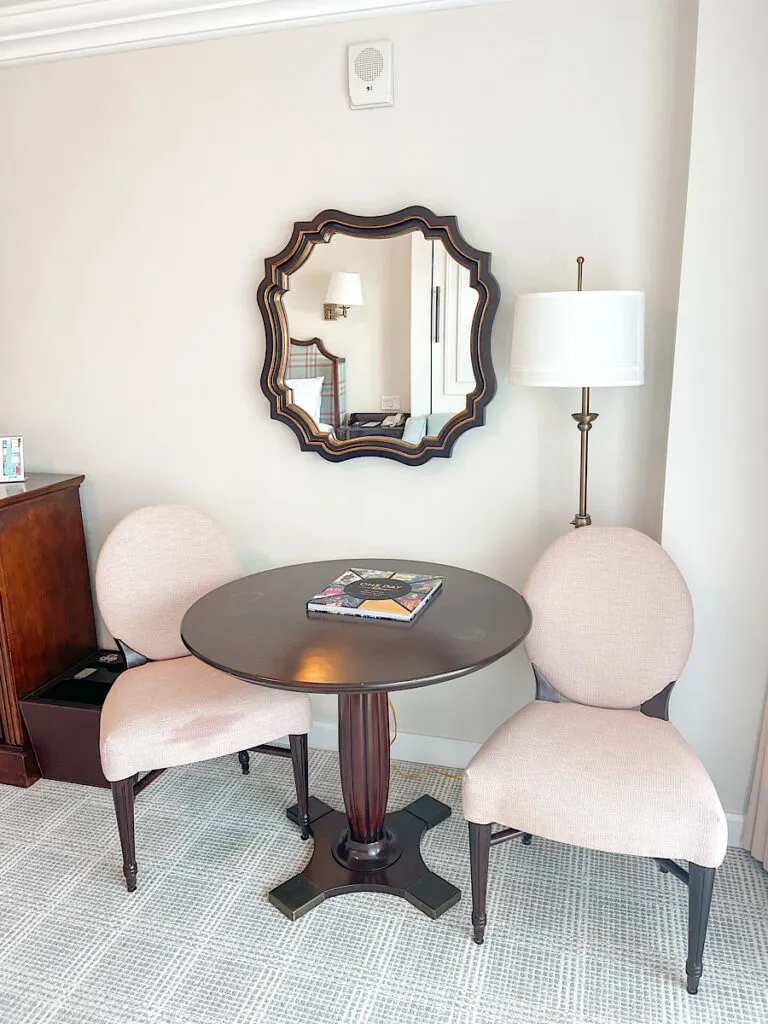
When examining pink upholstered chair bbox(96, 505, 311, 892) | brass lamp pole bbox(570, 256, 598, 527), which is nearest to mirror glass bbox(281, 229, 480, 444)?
brass lamp pole bbox(570, 256, 598, 527)

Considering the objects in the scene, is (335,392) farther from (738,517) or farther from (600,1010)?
(600,1010)

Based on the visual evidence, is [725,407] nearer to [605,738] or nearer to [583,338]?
[583,338]

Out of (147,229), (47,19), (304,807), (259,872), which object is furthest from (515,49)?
(259,872)

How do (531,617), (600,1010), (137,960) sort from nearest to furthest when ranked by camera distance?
(600,1010) < (137,960) < (531,617)

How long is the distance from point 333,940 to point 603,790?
772mm

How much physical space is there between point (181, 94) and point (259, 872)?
7.72ft

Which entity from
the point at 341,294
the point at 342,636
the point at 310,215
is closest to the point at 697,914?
the point at 342,636

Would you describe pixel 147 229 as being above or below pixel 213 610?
above

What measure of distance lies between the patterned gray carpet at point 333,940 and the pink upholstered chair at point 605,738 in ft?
0.39

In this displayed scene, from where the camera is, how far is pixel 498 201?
7.50 feet

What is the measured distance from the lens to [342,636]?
6.10 feet

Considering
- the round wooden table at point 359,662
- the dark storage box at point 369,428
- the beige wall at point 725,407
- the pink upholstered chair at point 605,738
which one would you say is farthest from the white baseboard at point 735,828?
the dark storage box at point 369,428

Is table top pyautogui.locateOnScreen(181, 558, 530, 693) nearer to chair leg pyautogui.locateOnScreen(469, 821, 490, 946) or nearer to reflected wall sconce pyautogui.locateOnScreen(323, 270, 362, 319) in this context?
chair leg pyautogui.locateOnScreen(469, 821, 490, 946)

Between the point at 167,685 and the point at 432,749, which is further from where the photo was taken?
the point at 432,749
